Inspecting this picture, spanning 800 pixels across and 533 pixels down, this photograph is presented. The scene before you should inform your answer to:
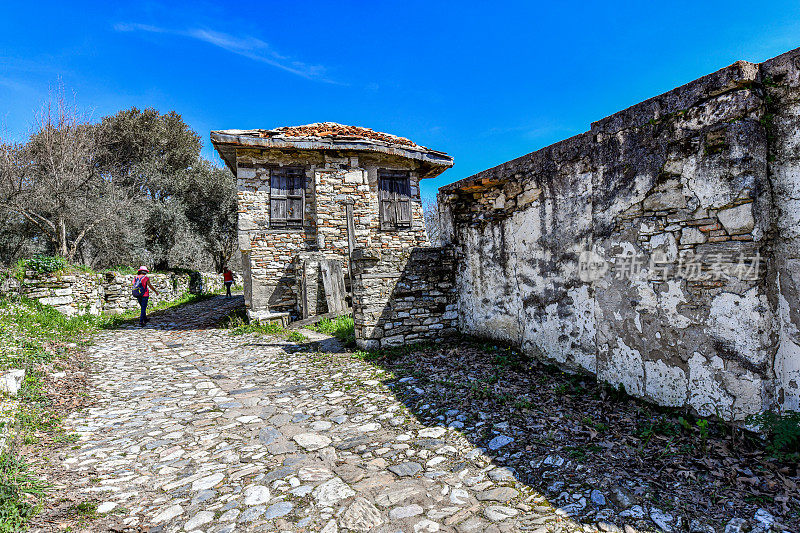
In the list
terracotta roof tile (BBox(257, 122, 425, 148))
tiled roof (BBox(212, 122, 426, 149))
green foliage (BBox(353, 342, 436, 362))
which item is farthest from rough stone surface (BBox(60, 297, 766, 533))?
terracotta roof tile (BBox(257, 122, 425, 148))

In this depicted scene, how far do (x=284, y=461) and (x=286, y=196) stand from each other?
912 centimetres

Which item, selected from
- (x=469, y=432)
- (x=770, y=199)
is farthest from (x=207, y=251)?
(x=770, y=199)

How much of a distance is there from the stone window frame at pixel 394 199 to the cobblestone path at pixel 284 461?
7008 millimetres

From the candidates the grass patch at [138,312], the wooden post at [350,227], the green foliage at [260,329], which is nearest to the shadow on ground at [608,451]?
the green foliage at [260,329]

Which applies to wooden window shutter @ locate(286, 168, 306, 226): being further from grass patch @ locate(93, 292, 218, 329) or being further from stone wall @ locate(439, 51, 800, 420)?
stone wall @ locate(439, 51, 800, 420)

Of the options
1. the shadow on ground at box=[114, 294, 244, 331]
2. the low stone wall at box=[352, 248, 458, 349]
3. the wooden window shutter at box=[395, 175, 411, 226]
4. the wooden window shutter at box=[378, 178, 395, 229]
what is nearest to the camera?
the low stone wall at box=[352, 248, 458, 349]

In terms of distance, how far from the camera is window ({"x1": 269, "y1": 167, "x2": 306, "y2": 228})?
11.2 meters

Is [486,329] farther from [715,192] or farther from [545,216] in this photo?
[715,192]

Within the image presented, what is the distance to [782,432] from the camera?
2.86m

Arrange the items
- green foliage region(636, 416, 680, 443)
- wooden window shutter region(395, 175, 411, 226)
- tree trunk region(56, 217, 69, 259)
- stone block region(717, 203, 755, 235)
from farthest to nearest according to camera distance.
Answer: tree trunk region(56, 217, 69, 259) < wooden window shutter region(395, 175, 411, 226) < green foliage region(636, 416, 680, 443) < stone block region(717, 203, 755, 235)

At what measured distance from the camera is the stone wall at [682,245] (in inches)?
121

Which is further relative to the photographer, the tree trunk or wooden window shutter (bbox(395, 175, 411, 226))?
the tree trunk

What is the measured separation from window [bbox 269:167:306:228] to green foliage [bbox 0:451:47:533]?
28.4 ft

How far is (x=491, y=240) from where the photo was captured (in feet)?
20.2
